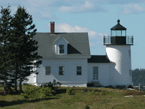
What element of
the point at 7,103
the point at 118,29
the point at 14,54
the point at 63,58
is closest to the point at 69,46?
the point at 63,58

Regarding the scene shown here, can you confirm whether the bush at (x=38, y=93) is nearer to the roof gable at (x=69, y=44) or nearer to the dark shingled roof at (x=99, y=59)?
the roof gable at (x=69, y=44)

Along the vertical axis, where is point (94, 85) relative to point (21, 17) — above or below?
below

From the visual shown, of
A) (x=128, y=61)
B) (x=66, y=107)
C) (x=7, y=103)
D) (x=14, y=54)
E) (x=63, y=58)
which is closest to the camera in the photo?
(x=66, y=107)

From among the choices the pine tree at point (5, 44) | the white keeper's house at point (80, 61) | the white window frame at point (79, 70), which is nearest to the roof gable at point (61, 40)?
the white keeper's house at point (80, 61)

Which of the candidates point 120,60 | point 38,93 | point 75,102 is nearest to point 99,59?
point 120,60

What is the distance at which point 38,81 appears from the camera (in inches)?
1575

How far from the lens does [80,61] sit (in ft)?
131

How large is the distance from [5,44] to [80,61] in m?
11.1

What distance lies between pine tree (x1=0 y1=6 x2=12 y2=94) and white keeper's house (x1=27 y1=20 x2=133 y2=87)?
7243 mm

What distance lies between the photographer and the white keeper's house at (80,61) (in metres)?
40.0

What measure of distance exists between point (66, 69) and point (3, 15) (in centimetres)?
1162

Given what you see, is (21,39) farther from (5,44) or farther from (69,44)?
(69,44)

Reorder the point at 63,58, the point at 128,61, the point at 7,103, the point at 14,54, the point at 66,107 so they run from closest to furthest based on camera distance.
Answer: the point at 66,107 < the point at 7,103 < the point at 14,54 < the point at 63,58 < the point at 128,61

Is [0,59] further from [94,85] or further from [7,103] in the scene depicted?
[94,85]
